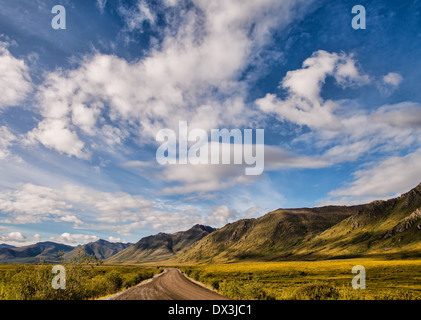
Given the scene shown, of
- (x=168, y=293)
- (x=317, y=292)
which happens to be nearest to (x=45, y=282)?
(x=168, y=293)

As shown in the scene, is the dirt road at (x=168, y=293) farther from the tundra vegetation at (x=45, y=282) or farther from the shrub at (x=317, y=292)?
the shrub at (x=317, y=292)

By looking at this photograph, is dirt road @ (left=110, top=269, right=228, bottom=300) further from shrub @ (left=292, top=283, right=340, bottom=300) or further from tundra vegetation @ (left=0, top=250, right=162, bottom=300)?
shrub @ (left=292, top=283, right=340, bottom=300)

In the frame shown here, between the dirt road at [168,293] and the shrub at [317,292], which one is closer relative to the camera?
the shrub at [317,292]

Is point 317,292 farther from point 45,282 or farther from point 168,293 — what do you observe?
point 45,282

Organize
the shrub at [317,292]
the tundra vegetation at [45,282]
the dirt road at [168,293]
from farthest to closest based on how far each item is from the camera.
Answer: the dirt road at [168,293], the shrub at [317,292], the tundra vegetation at [45,282]

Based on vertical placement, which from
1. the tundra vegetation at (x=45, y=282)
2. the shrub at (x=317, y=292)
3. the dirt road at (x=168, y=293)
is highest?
the tundra vegetation at (x=45, y=282)

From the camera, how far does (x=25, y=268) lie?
18.6m

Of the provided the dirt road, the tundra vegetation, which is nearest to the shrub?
the dirt road

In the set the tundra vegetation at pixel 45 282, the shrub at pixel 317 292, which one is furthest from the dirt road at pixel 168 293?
the shrub at pixel 317 292
